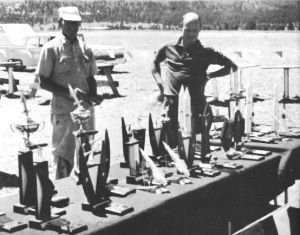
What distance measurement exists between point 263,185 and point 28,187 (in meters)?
1.74

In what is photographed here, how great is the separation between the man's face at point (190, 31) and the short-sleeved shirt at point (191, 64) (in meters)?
0.08

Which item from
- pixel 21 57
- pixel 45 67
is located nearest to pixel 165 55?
pixel 45 67

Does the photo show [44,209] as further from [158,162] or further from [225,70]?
[225,70]

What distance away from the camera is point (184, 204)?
111 inches

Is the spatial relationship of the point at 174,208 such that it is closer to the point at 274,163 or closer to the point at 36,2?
the point at 274,163

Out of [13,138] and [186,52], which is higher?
[186,52]

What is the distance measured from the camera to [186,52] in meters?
4.48

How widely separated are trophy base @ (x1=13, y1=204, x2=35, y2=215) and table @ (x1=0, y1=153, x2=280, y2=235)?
0.02m

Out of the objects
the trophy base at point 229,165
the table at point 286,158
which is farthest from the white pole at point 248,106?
the trophy base at point 229,165

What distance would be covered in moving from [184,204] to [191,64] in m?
1.91

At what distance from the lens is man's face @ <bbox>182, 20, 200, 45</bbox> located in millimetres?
4196

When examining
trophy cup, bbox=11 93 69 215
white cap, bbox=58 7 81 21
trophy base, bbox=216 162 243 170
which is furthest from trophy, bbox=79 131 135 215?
white cap, bbox=58 7 81 21

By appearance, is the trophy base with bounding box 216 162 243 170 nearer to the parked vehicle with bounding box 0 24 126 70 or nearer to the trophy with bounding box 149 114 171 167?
the trophy with bounding box 149 114 171 167

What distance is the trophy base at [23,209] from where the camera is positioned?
2416mm
